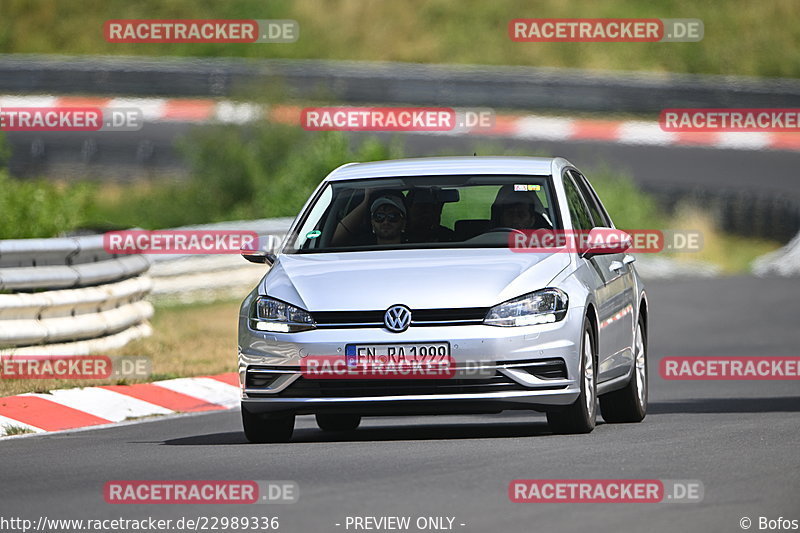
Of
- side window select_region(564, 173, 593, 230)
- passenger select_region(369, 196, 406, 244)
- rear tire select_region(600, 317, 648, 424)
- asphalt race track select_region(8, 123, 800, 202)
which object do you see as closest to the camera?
passenger select_region(369, 196, 406, 244)

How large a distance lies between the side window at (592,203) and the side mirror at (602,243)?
1046 millimetres

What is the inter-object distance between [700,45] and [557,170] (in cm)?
3071

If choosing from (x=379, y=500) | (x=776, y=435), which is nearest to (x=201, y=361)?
(x=776, y=435)

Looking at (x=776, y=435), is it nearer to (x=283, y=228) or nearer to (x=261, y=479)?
(x=261, y=479)

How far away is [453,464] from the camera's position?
8844 millimetres

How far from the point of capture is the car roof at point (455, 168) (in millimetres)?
11086

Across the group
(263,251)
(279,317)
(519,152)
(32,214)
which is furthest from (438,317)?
(519,152)

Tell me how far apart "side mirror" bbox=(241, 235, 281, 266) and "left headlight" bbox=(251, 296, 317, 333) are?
0.58 m

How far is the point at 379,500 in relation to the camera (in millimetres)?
7707

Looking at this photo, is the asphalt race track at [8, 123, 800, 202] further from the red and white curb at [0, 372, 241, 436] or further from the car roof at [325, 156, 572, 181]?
the car roof at [325, 156, 572, 181]

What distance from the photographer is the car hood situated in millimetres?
9844

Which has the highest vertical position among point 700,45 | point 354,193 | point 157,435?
point 700,45

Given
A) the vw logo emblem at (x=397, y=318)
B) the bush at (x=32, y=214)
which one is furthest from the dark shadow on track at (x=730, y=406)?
the bush at (x=32, y=214)

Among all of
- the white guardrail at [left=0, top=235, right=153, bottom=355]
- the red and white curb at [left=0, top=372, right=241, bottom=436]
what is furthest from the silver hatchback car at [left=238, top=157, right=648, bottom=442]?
the white guardrail at [left=0, top=235, right=153, bottom=355]
